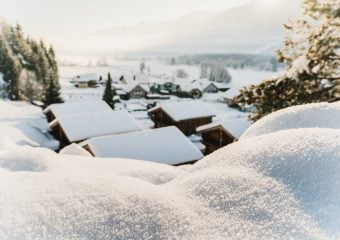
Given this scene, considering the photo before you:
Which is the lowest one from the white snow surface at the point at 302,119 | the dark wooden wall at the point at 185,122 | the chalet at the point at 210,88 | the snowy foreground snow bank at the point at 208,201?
the chalet at the point at 210,88

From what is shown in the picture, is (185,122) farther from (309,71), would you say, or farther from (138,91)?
(138,91)

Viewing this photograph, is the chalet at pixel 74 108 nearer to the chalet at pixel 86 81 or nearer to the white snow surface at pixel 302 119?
the white snow surface at pixel 302 119

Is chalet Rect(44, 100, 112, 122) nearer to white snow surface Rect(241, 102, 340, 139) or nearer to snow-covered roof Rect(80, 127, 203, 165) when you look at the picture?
snow-covered roof Rect(80, 127, 203, 165)

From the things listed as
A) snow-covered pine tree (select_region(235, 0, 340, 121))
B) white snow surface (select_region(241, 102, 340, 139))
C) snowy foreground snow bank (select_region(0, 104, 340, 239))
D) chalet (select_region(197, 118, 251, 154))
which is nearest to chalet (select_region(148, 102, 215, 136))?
chalet (select_region(197, 118, 251, 154))

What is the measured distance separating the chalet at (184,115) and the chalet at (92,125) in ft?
21.0

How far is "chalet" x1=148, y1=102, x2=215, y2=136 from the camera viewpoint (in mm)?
30969

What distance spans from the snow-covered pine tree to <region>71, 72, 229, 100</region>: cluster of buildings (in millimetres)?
54099

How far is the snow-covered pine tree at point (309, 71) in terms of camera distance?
28.9ft

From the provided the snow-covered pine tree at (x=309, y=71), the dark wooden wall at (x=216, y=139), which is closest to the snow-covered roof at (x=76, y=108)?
the dark wooden wall at (x=216, y=139)

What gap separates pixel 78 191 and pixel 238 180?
55.5 inches

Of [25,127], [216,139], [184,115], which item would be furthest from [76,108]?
[216,139]

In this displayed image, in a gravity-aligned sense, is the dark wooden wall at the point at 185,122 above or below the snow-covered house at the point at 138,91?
above

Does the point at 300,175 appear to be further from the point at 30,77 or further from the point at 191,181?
the point at 30,77

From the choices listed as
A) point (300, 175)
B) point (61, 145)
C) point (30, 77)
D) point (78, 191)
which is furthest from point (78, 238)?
point (30, 77)
